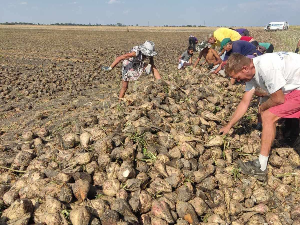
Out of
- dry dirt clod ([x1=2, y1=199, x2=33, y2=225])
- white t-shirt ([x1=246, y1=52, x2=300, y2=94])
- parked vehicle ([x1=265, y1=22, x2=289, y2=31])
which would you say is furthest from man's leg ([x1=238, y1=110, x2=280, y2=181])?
parked vehicle ([x1=265, y1=22, x2=289, y2=31])

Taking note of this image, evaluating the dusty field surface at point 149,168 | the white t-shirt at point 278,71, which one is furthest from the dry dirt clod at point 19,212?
the white t-shirt at point 278,71

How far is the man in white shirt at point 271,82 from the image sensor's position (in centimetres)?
270

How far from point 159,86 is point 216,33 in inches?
157

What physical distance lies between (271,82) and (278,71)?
0.43 ft

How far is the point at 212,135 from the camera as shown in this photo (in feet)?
11.3

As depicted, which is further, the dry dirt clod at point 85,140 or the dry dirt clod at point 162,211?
the dry dirt clod at point 85,140

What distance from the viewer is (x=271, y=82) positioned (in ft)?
8.89

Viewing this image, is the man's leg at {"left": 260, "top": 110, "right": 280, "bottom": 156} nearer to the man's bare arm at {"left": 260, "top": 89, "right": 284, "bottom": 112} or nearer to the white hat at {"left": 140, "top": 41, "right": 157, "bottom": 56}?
the man's bare arm at {"left": 260, "top": 89, "right": 284, "bottom": 112}

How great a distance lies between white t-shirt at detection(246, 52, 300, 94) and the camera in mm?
2688

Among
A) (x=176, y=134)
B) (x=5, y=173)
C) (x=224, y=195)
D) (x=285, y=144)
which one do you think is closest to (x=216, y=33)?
(x=285, y=144)

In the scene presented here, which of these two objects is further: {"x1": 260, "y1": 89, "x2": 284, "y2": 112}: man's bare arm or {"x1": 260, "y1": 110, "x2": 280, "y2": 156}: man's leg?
{"x1": 260, "y1": 110, "x2": 280, "y2": 156}: man's leg

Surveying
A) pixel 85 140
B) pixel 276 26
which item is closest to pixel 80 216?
pixel 85 140

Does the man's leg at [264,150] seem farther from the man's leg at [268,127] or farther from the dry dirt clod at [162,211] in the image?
the dry dirt clod at [162,211]

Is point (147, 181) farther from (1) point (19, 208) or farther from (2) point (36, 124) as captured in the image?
(2) point (36, 124)
